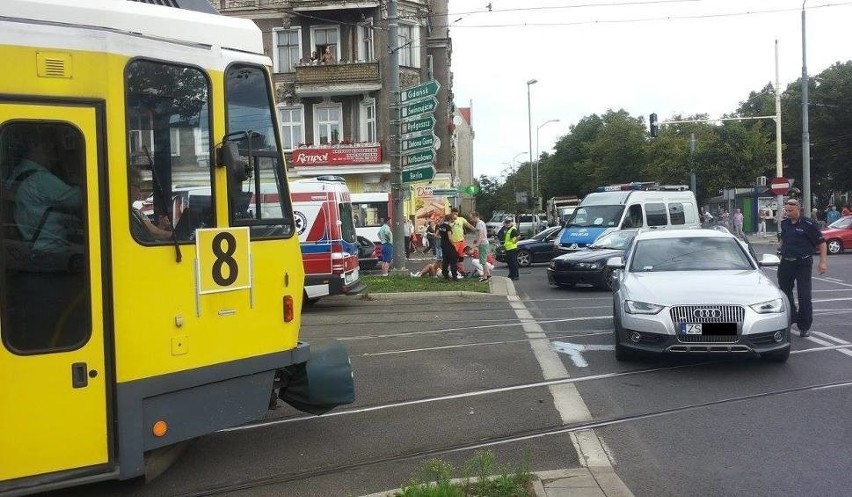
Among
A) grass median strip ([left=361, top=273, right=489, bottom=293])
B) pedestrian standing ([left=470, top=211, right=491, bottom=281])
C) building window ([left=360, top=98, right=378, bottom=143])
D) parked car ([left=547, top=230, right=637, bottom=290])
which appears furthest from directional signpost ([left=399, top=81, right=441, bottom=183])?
building window ([left=360, top=98, right=378, bottom=143])

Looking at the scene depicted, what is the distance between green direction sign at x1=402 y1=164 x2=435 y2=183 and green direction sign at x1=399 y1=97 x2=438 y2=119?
4.29 ft

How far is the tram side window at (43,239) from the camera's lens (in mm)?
4547

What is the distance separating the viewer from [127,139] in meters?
4.92

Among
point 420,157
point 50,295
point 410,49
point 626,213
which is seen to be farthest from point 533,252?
point 50,295

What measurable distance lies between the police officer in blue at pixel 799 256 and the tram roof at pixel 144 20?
26.1 feet

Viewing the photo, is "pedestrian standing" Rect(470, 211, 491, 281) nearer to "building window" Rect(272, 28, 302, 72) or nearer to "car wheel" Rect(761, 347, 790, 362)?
"car wheel" Rect(761, 347, 790, 362)

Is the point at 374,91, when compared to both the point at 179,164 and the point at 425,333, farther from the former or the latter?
the point at 179,164

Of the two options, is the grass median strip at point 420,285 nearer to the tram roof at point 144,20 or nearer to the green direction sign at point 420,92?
the green direction sign at point 420,92

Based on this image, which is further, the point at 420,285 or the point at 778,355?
the point at 420,285

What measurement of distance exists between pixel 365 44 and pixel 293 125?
17.7 feet

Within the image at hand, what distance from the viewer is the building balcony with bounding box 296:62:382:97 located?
126 ft

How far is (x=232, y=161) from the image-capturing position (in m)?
5.24

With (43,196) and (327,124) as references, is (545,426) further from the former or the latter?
(327,124)

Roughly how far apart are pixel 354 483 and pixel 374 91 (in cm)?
3506
